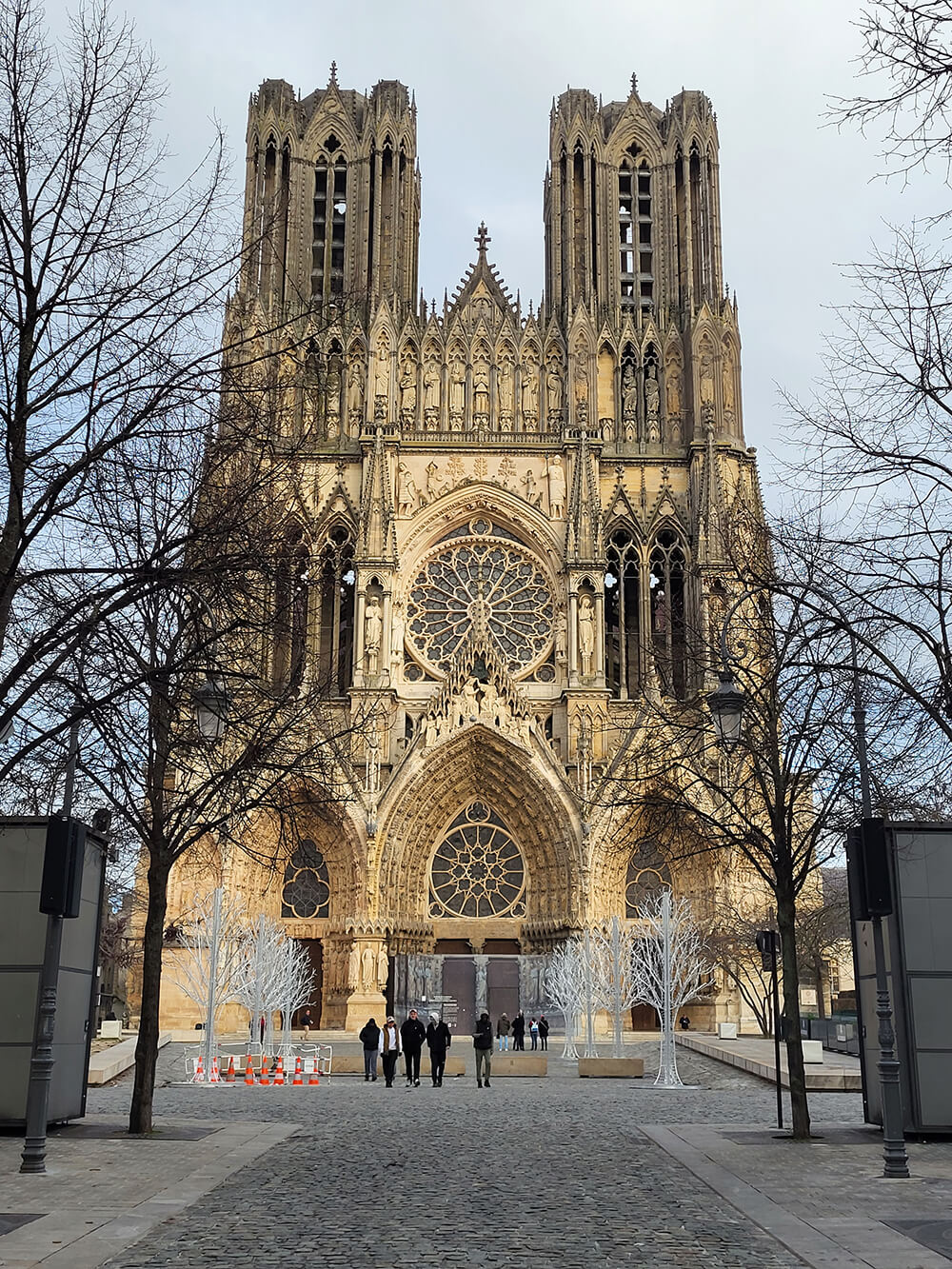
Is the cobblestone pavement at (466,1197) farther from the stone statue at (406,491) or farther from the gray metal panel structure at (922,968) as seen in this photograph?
the stone statue at (406,491)

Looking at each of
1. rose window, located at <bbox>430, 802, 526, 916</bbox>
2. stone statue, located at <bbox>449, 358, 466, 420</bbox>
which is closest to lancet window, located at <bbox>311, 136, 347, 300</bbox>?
stone statue, located at <bbox>449, 358, 466, 420</bbox>

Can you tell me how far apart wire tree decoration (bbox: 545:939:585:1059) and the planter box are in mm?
5580

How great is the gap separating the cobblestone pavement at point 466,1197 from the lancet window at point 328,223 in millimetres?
34598

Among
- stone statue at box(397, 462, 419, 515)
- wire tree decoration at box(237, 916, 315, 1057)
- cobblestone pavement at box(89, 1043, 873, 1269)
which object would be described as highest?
stone statue at box(397, 462, 419, 515)

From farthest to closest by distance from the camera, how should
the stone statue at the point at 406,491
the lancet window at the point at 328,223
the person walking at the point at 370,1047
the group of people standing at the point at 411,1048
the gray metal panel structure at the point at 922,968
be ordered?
1. the lancet window at the point at 328,223
2. the stone statue at the point at 406,491
3. the person walking at the point at 370,1047
4. the group of people standing at the point at 411,1048
5. the gray metal panel structure at the point at 922,968

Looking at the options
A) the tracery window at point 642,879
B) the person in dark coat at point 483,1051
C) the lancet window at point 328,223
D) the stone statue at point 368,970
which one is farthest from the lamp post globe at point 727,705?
the lancet window at point 328,223

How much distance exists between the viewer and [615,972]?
30.0 meters

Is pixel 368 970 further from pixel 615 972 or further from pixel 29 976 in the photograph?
pixel 29 976

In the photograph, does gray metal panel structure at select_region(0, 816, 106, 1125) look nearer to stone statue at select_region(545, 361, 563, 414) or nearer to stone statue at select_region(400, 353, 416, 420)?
stone statue at select_region(400, 353, 416, 420)

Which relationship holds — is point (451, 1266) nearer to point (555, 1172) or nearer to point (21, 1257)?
point (21, 1257)

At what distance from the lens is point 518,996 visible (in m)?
38.8

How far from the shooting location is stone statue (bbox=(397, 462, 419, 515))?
44.3m

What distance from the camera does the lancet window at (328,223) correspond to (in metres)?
48.1

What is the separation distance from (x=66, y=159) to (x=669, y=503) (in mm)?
35756
